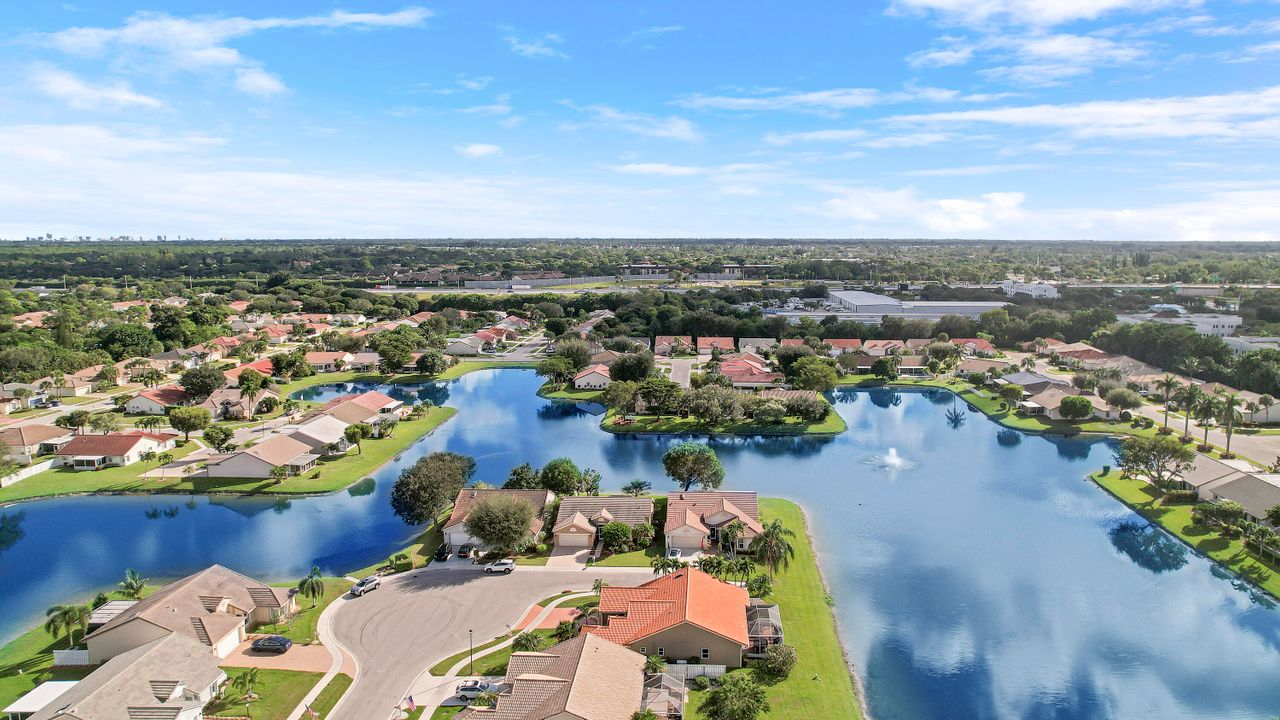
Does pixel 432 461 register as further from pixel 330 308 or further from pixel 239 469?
pixel 330 308

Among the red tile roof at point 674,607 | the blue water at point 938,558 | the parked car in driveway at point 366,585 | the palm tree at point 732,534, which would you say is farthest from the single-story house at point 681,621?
the parked car in driveway at point 366,585

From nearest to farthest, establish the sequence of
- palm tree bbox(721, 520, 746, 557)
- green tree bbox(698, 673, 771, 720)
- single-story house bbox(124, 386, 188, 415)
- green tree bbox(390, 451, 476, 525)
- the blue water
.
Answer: green tree bbox(698, 673, 771, 720) < the blue water < palm tree bbox(721, 520, 746, 557) < green tree bbox(390, 451, 476, 525) < single-story house bbox(124, 386, 188, 415)

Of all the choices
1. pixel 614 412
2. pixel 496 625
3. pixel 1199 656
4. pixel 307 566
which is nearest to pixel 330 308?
pixel 614 412

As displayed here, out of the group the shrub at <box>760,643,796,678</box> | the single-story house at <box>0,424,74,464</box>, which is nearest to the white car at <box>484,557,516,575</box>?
the shrub at <box>760,643,796,678</box>

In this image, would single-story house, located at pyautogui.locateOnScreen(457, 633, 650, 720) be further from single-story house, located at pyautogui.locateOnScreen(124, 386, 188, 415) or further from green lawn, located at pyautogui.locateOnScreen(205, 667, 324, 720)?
single-story house, located at pyautogui.locateOnScreen(124, 386, 188, 415)

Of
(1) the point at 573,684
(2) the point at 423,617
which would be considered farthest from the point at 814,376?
(1) the point at 573,684

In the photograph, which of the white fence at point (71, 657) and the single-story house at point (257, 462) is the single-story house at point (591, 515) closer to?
the white fence at point (71, 657)

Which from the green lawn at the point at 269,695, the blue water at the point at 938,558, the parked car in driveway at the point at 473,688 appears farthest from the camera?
the blue water at the point at 938,558

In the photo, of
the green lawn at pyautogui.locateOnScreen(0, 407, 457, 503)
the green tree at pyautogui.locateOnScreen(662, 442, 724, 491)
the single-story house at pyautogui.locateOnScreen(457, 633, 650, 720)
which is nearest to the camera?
the single-story house at pyautogui.locateOnScreen(457, 633, 650, 720)
